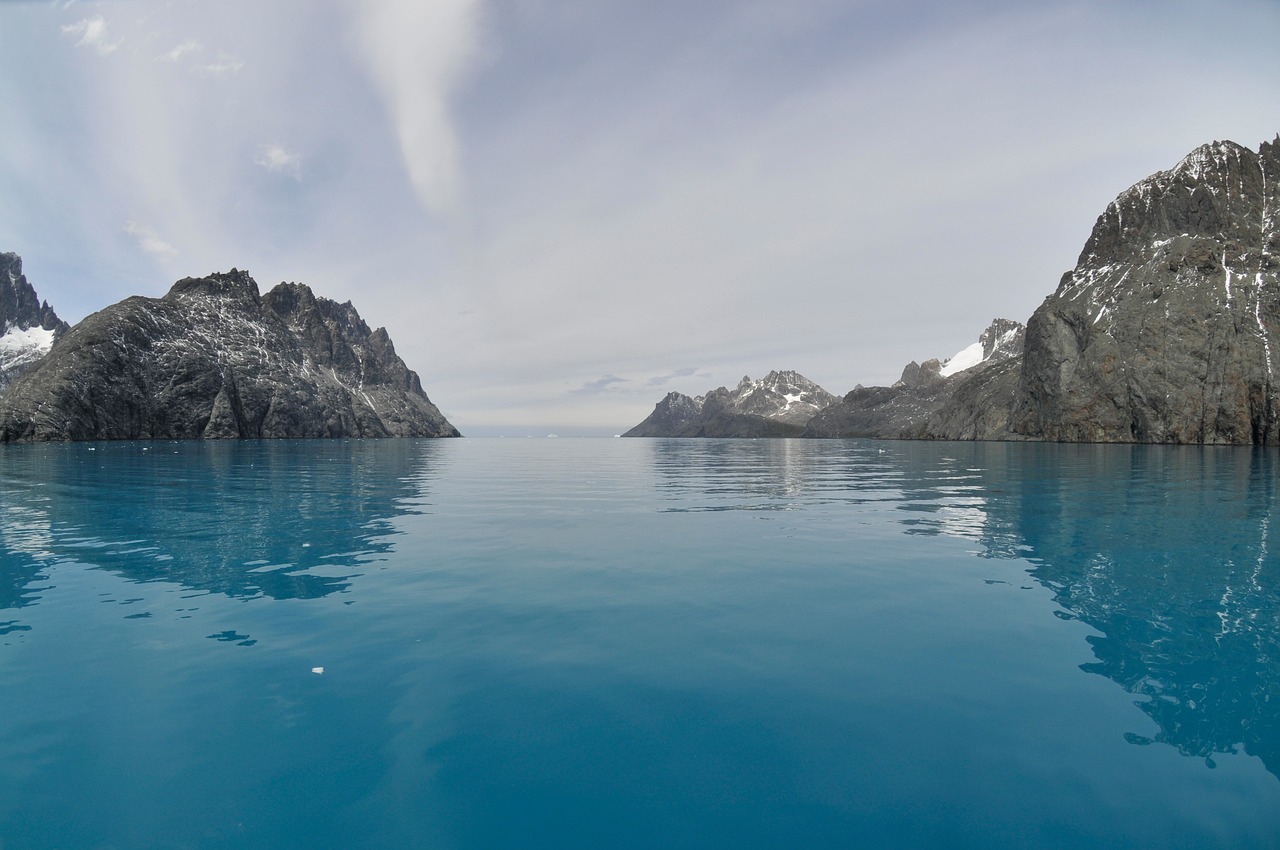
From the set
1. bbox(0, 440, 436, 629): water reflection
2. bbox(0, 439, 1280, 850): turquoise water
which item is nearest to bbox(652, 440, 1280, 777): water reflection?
bbox(0, 439, 1280, 850): turquoise water

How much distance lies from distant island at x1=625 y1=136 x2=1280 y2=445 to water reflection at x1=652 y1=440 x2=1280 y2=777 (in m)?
126

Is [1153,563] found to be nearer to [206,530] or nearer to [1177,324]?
[206,530]

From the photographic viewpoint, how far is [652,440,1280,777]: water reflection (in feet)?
33.7

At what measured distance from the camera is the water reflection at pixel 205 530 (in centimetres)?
1883

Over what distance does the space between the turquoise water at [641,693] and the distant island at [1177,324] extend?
541 feet

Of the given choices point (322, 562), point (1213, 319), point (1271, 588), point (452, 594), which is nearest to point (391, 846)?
point (452, 594)

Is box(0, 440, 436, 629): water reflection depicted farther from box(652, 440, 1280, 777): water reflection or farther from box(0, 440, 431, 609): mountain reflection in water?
box(652, 440, 1280, 777): water reflection

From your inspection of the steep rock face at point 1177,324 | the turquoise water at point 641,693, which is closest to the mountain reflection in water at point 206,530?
the turquoise water at point 641,693

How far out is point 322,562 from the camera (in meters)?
21.0

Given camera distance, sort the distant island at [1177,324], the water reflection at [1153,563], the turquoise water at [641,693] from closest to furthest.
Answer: the turquoise water at [641,693] < the water reflection at [1153,563] < the distant island at [1177,324]

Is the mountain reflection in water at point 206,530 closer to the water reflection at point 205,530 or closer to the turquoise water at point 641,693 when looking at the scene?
the water reflection at point 205,530

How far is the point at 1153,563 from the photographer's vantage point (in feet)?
65.7

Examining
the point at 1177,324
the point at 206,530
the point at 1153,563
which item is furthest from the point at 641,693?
the point at 1177,324

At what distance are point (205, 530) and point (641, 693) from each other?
25109 mm
